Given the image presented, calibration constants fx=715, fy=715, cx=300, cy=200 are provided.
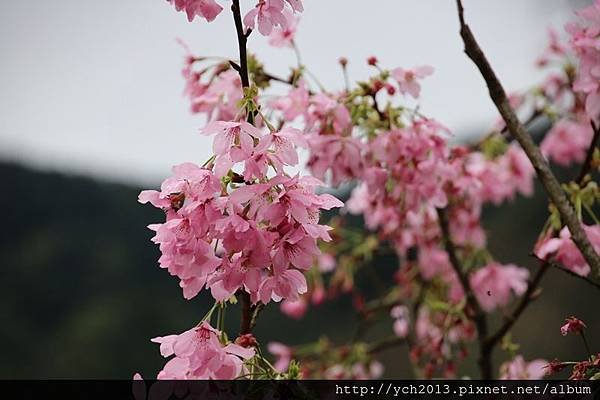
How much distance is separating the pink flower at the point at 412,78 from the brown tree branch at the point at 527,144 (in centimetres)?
18

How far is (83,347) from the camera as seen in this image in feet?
13.5

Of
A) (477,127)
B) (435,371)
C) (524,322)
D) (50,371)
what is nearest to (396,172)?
(435,371)

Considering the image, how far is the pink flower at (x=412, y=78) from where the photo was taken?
101cm

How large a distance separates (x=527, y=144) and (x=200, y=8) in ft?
1.35

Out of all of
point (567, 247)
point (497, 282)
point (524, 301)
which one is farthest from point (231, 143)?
point (497, 282)

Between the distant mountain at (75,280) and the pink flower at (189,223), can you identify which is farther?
the distant mountain at (75,280)

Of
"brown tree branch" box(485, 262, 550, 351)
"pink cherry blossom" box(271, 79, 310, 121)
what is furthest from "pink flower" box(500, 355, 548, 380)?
"pink cherry blossom" box(271, 79, 310, 121)

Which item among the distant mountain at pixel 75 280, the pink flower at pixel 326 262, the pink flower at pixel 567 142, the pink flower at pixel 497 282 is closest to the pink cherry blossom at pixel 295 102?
the pink flower at pixel 497 282

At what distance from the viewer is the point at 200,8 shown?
69 cm

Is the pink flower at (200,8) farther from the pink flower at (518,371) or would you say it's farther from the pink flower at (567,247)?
the pink flower at (518,371)

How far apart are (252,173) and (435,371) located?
88 cm

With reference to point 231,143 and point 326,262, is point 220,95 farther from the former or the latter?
point 326,262

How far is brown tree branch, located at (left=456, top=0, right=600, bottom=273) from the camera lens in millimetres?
791

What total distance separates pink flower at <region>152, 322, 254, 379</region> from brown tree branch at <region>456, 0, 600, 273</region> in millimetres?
387
